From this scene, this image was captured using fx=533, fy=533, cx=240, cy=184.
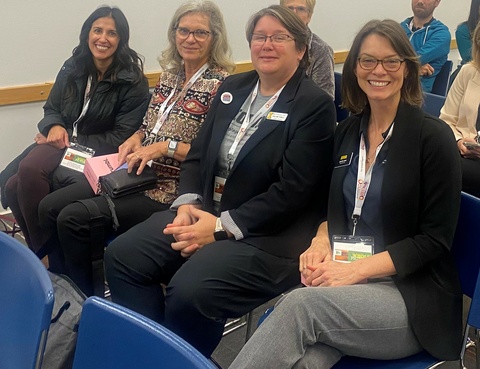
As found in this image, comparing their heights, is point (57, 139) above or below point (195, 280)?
above

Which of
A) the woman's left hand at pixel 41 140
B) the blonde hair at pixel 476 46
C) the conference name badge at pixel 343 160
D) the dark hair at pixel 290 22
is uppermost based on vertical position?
the dark hair at pixel 290 22

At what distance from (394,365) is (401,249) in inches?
12.6

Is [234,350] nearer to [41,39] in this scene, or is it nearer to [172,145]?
[172,145]

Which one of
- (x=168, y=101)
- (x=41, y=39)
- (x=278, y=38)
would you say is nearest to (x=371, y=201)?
(x=278, y=38)

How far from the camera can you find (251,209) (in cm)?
189

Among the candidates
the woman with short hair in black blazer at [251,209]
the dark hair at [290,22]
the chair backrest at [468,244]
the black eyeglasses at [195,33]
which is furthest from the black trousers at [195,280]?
the black eyeglasses at [195,33]

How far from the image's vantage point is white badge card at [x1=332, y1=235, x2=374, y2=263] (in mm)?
1635

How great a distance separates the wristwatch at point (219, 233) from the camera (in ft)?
6.34

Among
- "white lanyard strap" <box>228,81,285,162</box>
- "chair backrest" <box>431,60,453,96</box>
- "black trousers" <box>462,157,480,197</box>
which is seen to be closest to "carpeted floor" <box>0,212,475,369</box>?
"black trousers" <box>462,157,480,197</box>

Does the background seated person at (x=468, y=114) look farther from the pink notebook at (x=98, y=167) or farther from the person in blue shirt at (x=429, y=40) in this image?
the pink notebook at (x=98, y=167)

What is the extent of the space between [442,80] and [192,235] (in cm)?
299

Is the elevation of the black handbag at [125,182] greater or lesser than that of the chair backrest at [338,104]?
lesser

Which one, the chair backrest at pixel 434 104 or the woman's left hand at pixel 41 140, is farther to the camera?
the chair backrest at pixel 434 104

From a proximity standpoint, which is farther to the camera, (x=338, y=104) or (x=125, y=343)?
(x=338, y=104)
